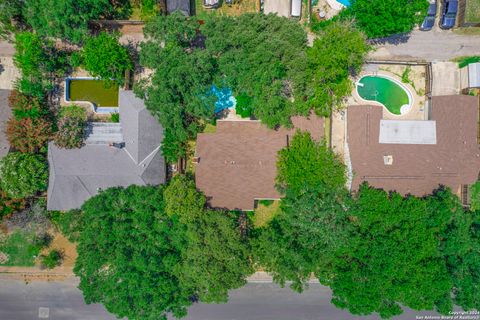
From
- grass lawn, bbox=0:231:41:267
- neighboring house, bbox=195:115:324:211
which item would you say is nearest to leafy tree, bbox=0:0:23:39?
neighboring house, bbox=195:115:324:211

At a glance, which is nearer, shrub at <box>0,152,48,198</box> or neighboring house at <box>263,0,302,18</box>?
shrub at <box>0,152,48,198</box>

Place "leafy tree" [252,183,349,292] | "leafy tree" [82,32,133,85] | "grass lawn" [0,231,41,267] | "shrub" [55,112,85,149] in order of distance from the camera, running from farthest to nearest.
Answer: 1. "grass lawn" [0,231,41,267]
2. "shrub" [55,112,85,149]
3. "leafy tree" [82,32,133,85]
4. "leafy tree" [252,183,349,292]

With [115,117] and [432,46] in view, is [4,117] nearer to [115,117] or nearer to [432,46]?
[115,117]

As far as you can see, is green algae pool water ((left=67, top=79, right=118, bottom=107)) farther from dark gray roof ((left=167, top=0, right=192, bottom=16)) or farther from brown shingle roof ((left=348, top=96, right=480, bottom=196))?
brown shingle roof ((left=348, top=96, right=480, bottom=196))

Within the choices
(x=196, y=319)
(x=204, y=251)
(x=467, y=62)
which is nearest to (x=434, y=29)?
(x=467, y=62)

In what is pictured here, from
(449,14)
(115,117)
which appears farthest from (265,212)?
(449,14)

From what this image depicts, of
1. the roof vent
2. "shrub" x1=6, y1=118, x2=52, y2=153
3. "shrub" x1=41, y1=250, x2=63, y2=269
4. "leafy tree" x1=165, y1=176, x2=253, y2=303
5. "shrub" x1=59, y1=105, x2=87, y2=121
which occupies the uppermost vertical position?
"shrub" x1=59, y1=105, x2=87, y2=121

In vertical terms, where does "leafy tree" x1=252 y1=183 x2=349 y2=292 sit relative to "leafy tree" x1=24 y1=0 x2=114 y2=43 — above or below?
below
